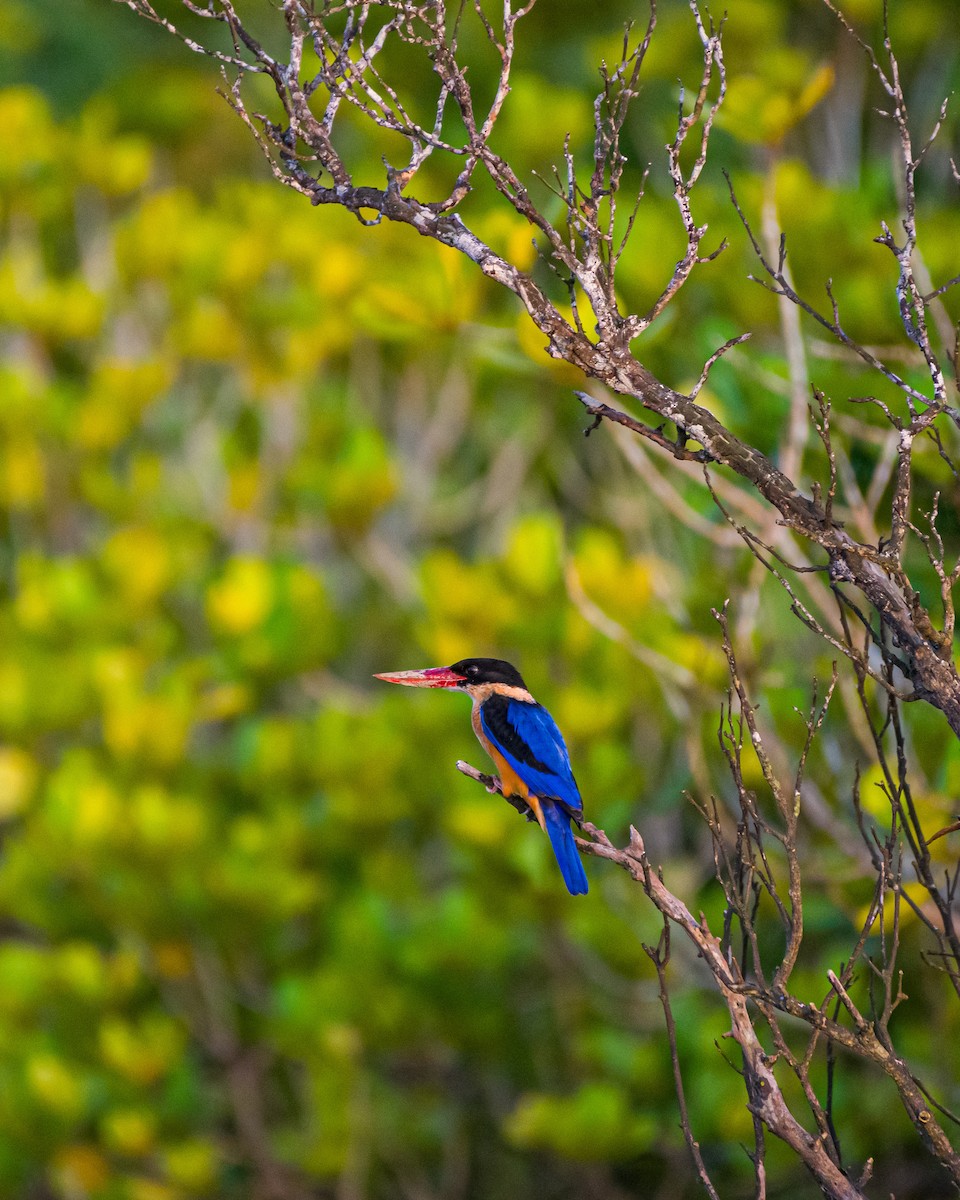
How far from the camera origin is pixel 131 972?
6344 millimetres

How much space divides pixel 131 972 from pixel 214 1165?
2.94 ft

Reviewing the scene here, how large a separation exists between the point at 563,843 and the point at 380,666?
4.57m

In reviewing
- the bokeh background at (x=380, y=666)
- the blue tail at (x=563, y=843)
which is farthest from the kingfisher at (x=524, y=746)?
the bokeh background at (x=380, y=666)

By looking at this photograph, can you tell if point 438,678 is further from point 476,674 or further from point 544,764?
point 544,764

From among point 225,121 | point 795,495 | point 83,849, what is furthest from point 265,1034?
point 225,121

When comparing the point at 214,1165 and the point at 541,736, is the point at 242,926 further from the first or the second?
the point at 541,736

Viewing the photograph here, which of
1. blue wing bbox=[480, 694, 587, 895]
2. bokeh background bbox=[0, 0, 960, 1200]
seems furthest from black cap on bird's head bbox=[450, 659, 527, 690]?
bokeh background bbox=[0, 0, 960, 1200]

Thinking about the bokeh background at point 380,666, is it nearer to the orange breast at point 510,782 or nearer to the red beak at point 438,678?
the red beak at point 438,678

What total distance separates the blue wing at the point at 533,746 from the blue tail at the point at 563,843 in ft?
0.14

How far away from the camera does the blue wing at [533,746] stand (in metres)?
3.21

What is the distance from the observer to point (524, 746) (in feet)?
10.8

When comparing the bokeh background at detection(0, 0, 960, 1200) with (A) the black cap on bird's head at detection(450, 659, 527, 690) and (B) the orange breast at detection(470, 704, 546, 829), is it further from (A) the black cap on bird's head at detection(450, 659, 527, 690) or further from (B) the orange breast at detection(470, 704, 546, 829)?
→ (B) the orange breast at detection(470, 704, 546, 829)

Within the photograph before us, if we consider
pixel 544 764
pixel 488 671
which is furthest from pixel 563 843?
pixel 488 671

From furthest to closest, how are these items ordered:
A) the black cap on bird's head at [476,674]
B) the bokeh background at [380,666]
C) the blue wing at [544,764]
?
the bokeh background at [380,666] → the black cap on bird's head at [476,674] → the blue wing at [544,764]
